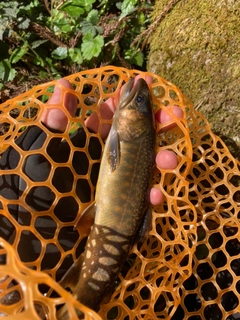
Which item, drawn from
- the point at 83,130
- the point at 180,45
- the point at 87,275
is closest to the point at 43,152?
the point at 83,130

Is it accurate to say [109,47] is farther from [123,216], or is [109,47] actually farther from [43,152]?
[123,216]

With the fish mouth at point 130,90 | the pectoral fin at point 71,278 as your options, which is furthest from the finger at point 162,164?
the pectoral fin at point 71,278

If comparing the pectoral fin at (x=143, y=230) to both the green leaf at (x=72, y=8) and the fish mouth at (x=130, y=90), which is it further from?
the green leaf at (x=72, y=8)

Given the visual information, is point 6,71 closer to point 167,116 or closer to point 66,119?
point 66,119

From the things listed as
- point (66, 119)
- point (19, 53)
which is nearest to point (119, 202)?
point (66, 119)

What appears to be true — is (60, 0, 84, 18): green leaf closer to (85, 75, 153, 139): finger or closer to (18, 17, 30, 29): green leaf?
(18, 17, 30, 29): green leaf
